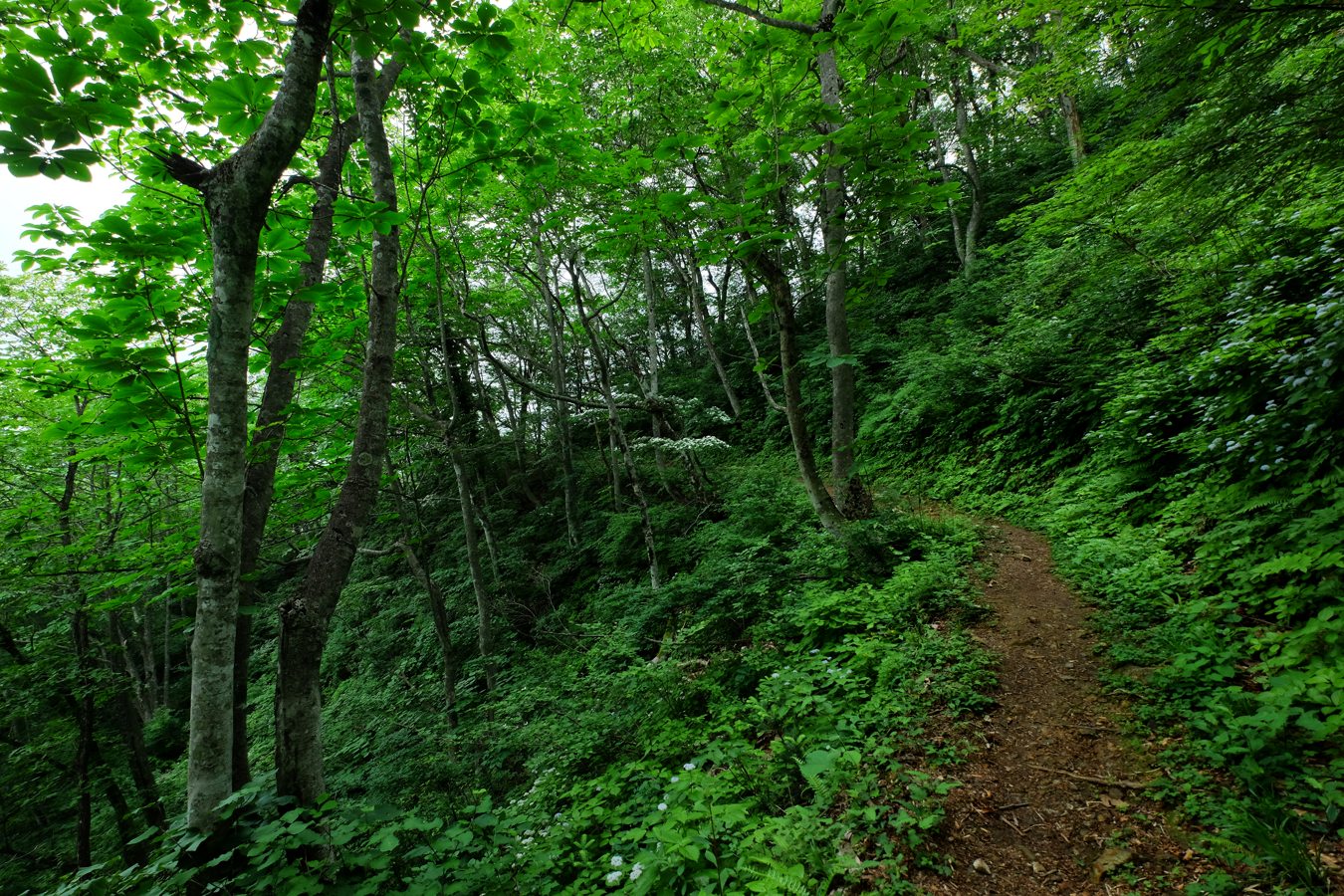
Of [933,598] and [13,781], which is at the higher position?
[933,598]

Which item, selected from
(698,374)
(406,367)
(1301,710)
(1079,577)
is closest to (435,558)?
(406,367)

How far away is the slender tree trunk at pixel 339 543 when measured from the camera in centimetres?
262

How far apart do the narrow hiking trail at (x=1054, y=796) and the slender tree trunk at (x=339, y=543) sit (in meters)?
3.20

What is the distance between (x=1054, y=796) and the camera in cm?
285

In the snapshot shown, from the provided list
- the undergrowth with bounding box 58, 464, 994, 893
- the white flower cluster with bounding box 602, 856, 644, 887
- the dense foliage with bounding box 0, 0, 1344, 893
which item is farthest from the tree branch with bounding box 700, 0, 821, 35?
the white flower cluster with bounding box 602, 856, 644, 887

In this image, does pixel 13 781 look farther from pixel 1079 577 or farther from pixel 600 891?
pixel 1079 577

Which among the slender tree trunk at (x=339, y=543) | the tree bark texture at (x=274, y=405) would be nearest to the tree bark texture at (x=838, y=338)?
the slender tree trunk at (x=339, y=543)

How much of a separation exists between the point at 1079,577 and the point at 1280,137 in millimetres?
3717

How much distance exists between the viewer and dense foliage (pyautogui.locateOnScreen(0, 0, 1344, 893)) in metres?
2.35

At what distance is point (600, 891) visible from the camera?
Answer: 2.75 meters

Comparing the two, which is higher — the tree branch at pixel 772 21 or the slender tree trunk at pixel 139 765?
the tree branch at pixel 772 21

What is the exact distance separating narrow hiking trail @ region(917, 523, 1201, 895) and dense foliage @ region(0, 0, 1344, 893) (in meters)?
0.19

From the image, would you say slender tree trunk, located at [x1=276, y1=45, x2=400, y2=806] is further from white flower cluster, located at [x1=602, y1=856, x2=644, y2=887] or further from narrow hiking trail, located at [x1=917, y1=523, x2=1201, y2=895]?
narrow hiking trail, located at [x1=917, y1=523, x2=1201, y2=895]

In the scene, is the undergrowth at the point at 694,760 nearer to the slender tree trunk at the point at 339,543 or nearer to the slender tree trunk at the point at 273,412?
the slender tree trunk at the point at 339,543
